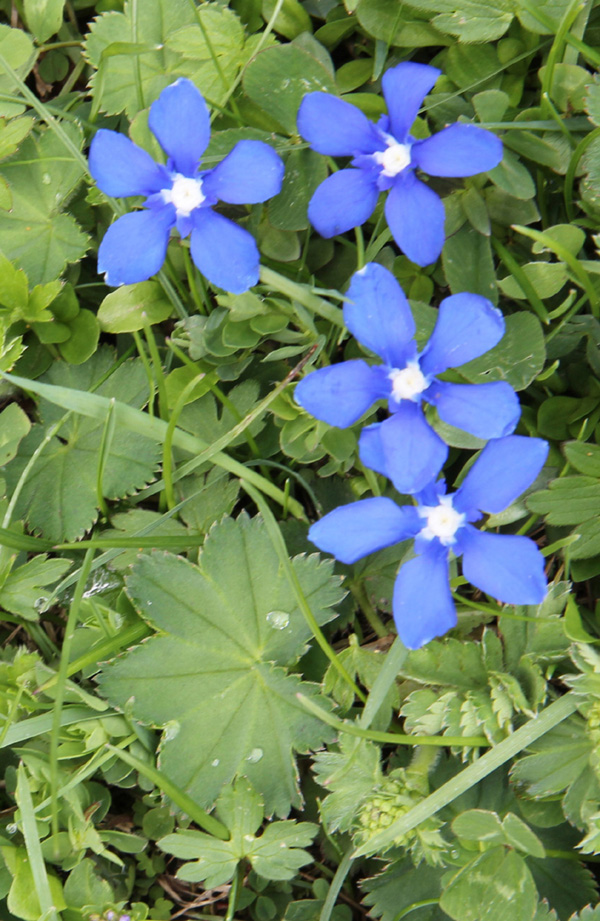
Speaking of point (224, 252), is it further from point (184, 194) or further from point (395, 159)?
point (395, 159)

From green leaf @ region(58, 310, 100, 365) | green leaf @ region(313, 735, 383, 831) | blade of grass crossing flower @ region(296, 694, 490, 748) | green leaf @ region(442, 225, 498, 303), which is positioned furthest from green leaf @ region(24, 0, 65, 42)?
green leaf @ region(313, 735, 383, 831)

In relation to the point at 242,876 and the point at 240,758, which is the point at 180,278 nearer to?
the point at 240,758

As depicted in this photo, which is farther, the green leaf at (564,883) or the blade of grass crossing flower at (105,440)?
the green leaf at (564,883)

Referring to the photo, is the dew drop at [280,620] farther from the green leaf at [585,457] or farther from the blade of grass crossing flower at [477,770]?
the green leaf at [585,457]

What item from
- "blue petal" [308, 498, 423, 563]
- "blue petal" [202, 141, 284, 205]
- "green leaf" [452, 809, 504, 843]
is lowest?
"green leaf" [452, 809, 504, 843]

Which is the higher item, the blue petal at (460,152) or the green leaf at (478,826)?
the blue petal at (460,152)

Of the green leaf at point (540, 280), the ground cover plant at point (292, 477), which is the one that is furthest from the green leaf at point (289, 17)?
the green leaf at point (540, 280)

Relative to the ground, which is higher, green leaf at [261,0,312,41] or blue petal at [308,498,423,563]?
green leaf at [261,0,312,41]

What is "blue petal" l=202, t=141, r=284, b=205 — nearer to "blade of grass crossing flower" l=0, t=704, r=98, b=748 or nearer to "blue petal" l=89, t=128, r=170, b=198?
"blue petal" l=89, t=128, r=170, b=198
